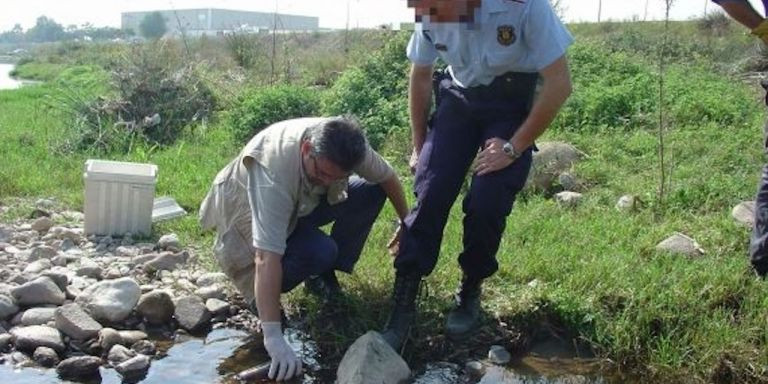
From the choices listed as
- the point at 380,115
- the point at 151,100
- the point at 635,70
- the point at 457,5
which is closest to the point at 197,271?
the point at 457,5

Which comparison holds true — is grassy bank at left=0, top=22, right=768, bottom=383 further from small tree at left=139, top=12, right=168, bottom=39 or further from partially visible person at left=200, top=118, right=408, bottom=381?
small tree at left=139, top=12, right=168, bottom=39

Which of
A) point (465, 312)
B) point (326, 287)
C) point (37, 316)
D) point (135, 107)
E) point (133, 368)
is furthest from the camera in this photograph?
point (135, 107)

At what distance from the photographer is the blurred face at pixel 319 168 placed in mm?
3277

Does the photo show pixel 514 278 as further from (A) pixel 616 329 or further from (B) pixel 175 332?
(B) pixel 175 332

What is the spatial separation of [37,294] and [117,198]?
1.27 metres

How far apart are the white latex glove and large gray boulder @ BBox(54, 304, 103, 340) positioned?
3.02 feet

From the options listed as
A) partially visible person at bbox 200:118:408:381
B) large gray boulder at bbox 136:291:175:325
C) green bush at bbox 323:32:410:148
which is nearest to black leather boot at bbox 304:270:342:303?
partially visible person at bbox 200:118:408:381

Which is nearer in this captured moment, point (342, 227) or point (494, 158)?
point (494, 158)

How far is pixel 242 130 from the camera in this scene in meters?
8.27

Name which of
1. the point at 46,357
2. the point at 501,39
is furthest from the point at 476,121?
the point at 46,357

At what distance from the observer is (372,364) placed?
327 cm

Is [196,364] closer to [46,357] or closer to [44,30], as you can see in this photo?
[46,357]

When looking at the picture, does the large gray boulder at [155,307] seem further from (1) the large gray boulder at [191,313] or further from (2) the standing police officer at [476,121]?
(2) the standing police officer at [476,121]

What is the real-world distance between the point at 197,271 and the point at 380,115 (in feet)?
12.0
